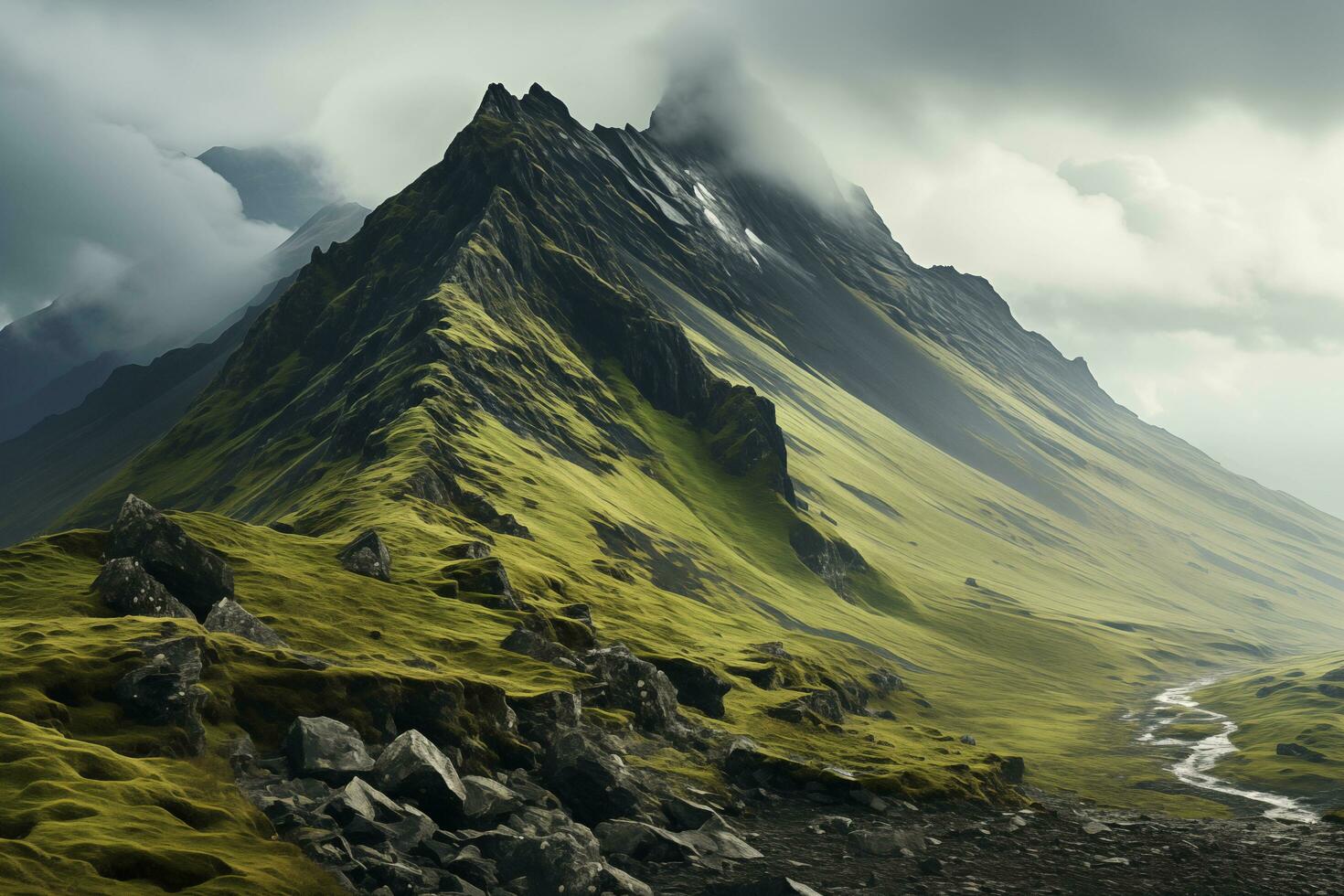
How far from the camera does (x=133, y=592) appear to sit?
6712 centimetres

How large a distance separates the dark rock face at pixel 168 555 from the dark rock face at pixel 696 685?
43.9 metres

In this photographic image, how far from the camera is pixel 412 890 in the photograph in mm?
40312

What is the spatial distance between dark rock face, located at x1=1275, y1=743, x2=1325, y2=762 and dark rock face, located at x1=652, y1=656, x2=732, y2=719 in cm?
10330

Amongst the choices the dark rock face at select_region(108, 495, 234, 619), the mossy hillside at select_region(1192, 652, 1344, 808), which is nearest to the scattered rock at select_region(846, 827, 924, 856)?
the dark rock face at select_region(108, 495, 234, 619)

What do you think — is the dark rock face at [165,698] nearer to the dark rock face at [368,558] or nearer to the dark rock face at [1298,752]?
the dark rock face at [368,558]

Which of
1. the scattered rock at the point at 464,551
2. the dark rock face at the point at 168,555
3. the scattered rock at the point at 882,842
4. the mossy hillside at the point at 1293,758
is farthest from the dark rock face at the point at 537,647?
the mossy hillside at the point at 1293,758

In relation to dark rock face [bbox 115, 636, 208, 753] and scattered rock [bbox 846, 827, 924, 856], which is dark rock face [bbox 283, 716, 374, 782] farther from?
scattered rock [bbox 846, 827, 924, 856]

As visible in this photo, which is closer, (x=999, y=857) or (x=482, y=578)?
(x=999, y=857)

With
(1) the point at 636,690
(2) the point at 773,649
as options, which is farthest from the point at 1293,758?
(1) the point at 636,690

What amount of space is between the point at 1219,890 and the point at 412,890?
170ft

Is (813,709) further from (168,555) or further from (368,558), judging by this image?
(168,555)

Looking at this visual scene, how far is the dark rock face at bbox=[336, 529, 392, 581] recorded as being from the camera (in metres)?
100

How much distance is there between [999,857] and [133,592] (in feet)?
196

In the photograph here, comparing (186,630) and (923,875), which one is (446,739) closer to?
(186,630)
